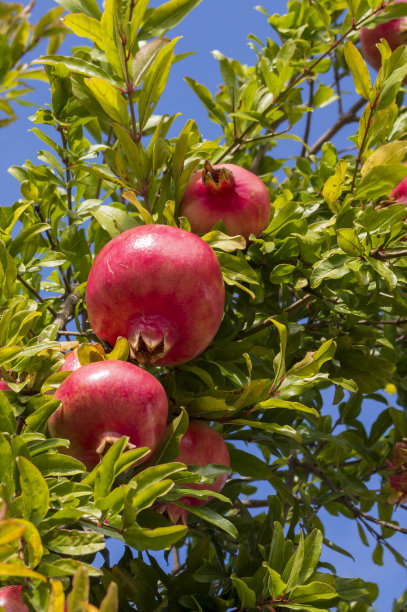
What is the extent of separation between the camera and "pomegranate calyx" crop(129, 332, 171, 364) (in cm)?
107

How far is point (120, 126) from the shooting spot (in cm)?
132

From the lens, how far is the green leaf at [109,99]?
1.33m

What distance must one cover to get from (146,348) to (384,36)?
1.47m

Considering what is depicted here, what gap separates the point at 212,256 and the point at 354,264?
315mm

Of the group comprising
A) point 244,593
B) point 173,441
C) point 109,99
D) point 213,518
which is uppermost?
point 109,99

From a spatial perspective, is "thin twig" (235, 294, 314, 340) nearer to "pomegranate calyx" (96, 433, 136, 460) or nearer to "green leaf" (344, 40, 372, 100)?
"green leaf" (344, 40, 372, 100)

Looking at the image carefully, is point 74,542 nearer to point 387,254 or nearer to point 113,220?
point 113,220

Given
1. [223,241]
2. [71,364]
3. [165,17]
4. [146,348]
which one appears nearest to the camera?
[146,348]

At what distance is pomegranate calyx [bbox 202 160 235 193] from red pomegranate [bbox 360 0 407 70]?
0.97m

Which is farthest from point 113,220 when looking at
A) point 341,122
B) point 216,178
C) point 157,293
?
point 341,122

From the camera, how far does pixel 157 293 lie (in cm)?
107

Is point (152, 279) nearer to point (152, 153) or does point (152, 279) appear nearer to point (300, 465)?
point (152, 153)

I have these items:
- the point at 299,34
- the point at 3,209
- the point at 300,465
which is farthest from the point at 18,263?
the point at 299,34

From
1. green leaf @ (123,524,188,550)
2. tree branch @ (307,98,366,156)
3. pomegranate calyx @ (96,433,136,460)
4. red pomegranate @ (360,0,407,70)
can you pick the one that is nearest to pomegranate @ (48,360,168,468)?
pomegranate calyx @ (96,433,136,460)
